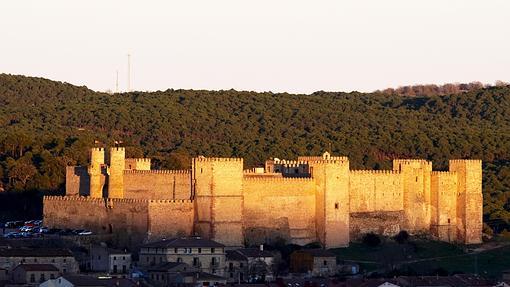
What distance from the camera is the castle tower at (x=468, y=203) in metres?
65.3

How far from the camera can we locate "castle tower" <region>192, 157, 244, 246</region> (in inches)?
2250

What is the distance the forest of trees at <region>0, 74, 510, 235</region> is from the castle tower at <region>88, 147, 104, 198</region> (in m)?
5.28

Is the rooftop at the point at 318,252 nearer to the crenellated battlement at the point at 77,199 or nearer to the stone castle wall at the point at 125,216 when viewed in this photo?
the stone castle wall at the point at 125,216

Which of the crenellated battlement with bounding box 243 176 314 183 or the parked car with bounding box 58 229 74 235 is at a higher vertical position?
the crenellated battlement with bounding box 243 176 314 183

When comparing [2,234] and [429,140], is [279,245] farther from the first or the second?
[429,140]

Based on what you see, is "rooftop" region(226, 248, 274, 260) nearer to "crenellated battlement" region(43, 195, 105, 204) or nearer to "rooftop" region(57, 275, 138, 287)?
"crenellated battlement" region(43, 195, 105, 204)

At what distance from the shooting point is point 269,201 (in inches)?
2339

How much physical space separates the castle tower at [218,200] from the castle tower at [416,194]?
28.0 ft

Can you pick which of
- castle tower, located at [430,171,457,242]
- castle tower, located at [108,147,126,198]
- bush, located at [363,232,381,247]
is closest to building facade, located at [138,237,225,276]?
castle tower, located at [108,147,126,198]

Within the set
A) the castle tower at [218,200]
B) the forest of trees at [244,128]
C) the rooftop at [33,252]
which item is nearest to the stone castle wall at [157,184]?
the castle tower at [218,200]

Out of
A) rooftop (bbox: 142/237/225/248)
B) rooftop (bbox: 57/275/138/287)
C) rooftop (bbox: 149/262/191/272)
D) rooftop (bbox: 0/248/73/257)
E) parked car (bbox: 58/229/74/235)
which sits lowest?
rooftop (bbox: 57/275/138/287)

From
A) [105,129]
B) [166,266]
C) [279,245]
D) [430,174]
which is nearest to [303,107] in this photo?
[105,129]

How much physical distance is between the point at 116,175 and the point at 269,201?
520 cm

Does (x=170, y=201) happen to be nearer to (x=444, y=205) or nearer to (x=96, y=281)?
(x=96, y=281)
